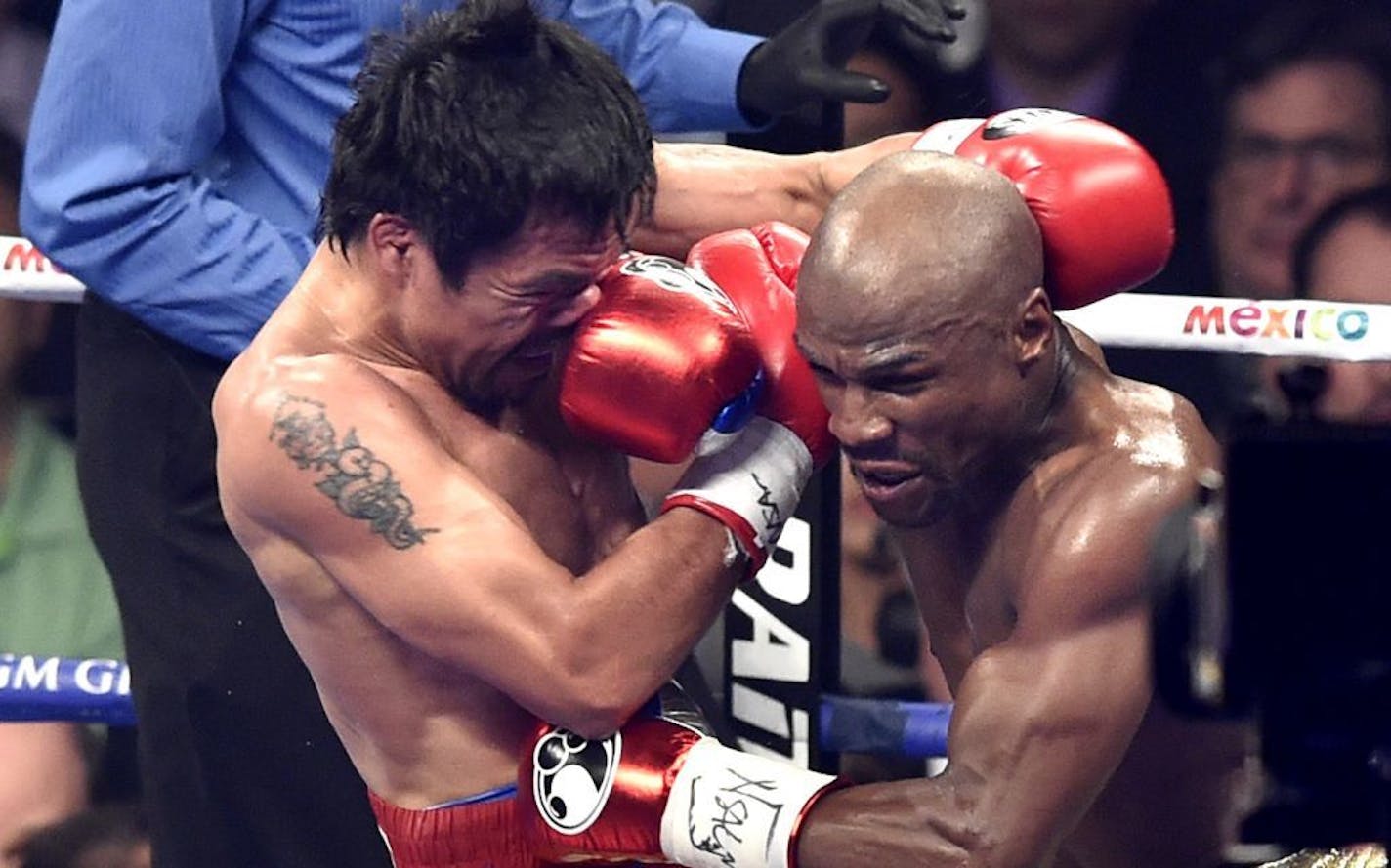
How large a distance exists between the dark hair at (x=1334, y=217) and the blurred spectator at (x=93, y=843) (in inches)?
66.1

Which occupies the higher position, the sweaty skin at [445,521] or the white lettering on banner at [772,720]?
the sweaty skin at [445,521]

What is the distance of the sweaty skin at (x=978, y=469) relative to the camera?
67.2 inches

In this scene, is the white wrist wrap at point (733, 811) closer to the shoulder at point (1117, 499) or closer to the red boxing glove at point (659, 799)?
the red boxing glove at point (659, 799)

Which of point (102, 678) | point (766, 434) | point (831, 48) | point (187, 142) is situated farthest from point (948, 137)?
point (102, 678)

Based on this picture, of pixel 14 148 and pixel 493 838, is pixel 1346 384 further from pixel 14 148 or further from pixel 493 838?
pixel 14 148

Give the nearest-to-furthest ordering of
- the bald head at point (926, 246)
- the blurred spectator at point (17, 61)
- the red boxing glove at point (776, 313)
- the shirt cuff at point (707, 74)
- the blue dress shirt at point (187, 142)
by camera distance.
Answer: the bald head at point (926, 246) < the red boxing glove at point (776, 313) < the blue dress shirt at point (187, 142) < the shirt cuff at point (707, 74) < the blurred spectator at point (17, 61)

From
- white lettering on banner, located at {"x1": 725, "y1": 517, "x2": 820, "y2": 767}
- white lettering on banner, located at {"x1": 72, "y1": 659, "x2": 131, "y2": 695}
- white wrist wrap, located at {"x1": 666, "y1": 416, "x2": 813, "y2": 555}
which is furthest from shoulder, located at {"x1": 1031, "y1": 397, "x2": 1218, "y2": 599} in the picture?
white lettering on banner, located at {"x1": 72, "y1": 659, "x2": 131, "y2": 695}

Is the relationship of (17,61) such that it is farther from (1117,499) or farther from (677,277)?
(1117,499)

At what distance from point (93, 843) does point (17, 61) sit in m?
1.04

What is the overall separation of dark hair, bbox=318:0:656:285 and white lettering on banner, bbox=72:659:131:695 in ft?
3.23

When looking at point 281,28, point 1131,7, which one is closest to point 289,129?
point 281,28

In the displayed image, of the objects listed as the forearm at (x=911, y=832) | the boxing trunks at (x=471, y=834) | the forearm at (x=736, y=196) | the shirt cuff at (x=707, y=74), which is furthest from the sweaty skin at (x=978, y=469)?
the shirt cuff at (x=707, y=74)

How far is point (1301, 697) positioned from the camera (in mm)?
1269

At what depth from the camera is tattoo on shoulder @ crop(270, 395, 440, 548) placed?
1.79 meters
